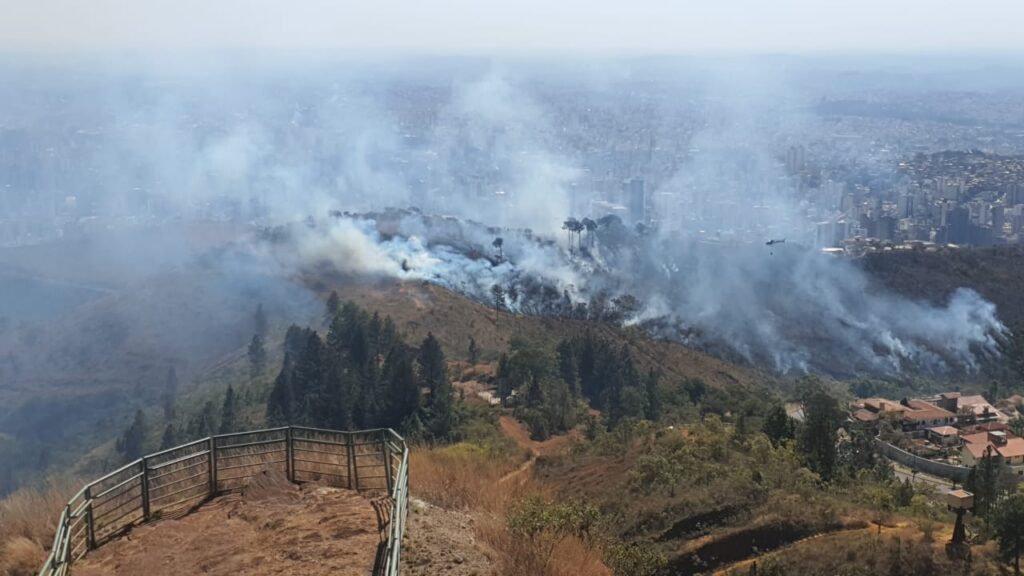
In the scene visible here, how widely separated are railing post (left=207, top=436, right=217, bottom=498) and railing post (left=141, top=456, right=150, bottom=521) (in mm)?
627

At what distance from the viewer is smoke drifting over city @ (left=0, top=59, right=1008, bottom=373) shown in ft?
165

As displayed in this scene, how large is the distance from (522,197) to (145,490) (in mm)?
74615

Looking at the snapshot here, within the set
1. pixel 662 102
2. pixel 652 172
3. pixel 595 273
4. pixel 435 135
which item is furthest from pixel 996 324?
pixel 662 102

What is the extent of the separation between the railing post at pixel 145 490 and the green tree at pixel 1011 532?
9.77 meters

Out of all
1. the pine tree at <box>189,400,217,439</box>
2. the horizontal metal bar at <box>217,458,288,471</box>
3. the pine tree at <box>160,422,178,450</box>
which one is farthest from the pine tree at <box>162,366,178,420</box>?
the horizontal metal bar at <box>217,458,288,471</box>

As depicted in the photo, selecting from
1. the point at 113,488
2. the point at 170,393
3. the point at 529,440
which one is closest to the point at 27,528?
the point at 113,488

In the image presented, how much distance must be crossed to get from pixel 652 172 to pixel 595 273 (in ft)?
125

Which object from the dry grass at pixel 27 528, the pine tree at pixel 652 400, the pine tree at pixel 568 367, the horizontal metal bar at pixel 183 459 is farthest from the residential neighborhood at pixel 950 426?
the dry grass at pixel 27 528

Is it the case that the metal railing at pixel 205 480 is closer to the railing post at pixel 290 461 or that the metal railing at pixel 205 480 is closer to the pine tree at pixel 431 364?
the railing post at pixel 290 461

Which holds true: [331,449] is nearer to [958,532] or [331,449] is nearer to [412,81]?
[958,532]

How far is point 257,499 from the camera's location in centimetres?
906

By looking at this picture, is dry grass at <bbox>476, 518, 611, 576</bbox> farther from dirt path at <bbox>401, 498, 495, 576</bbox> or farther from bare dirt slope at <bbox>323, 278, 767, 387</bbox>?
bare dirt slope at <bbox>323, 278, 767, 387</bbox>

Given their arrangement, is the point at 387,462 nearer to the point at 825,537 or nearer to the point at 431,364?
the point at 825,537

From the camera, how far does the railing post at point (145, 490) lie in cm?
838
